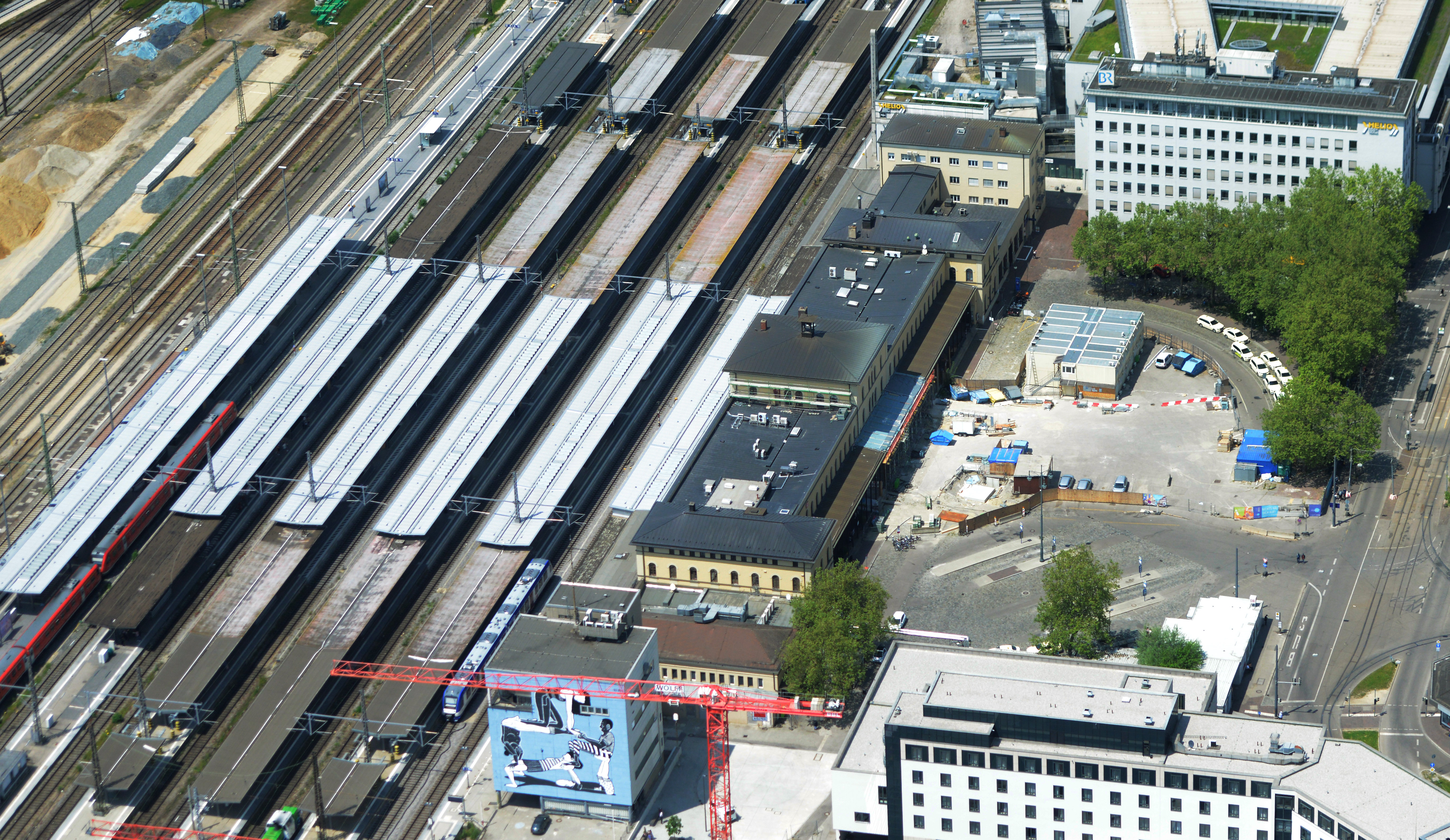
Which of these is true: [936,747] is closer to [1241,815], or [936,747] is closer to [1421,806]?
[1241,815]

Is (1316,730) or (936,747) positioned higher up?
(1316,730)

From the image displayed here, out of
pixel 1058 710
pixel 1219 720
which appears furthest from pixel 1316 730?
pixel 1058 710

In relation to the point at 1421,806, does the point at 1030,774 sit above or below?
below

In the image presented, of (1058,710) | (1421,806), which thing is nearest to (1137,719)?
(1058,710)

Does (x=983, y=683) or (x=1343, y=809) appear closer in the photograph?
(x=1343, y=809)

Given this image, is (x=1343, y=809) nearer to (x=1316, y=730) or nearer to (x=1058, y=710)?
(x=1316, y=730)

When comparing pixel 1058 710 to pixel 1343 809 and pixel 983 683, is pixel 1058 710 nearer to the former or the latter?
pixel 983 683
